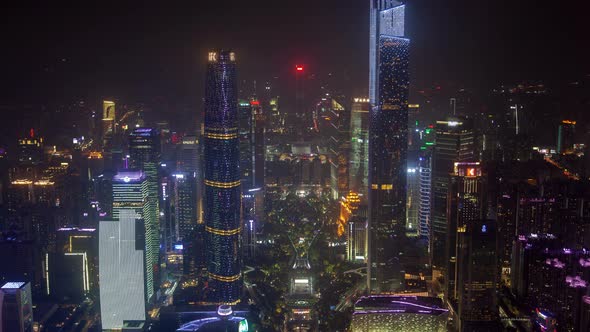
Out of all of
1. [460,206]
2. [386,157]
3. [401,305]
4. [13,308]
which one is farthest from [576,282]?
[13,308]

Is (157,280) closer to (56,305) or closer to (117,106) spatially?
(56,305)

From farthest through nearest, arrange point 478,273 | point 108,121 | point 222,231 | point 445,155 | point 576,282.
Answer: point 445,155 → point 222,231 → point 108,121 → point 478,273 → point 576,282

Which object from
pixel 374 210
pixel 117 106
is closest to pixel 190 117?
pixel 117 106

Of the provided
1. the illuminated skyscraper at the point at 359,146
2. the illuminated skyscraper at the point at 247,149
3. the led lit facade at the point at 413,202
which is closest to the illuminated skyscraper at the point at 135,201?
the illuminated skyscraper at the point at 247,149

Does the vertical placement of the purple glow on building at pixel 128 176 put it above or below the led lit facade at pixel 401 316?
above

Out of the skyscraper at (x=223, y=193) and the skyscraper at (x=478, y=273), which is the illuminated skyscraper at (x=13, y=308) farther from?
the skyscraper at (x=478, y=273)

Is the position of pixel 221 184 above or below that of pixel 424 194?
above

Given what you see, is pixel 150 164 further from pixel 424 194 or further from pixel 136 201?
pixel 424 194
